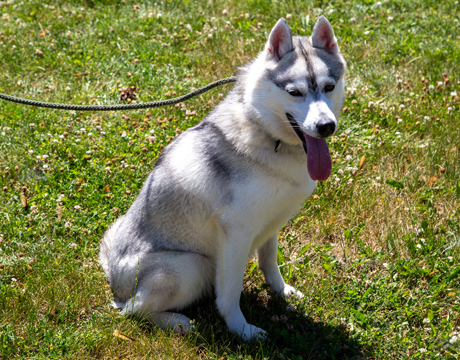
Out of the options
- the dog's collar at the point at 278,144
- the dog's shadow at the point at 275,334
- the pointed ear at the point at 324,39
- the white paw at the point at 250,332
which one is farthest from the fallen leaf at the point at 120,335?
the pointed ear at the point at 324,39

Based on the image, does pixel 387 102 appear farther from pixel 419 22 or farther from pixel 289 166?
pixel 289 166

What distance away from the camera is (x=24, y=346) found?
3023 mm

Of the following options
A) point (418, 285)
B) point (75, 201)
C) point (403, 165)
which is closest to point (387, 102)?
point (403, 165)

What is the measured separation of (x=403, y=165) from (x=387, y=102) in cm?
97

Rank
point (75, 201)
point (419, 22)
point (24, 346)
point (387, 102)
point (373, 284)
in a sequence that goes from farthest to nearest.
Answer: point (419, 22)
point (387, 102)
point (75, 201)
point (373, 284)
point (24, 346)

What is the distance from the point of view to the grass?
3209mm

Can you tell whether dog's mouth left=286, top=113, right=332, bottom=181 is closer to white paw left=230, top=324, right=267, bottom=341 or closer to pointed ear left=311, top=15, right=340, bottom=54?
pointed ear left=311, top=15, right=340, bottom=54

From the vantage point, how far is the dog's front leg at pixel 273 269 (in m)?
3.58

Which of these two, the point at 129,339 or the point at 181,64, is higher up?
the point at 181,64

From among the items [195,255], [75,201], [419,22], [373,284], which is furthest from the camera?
[419,22]

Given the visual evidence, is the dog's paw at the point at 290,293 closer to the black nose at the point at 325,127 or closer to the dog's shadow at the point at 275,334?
the dog's shadow at the point at 275,334

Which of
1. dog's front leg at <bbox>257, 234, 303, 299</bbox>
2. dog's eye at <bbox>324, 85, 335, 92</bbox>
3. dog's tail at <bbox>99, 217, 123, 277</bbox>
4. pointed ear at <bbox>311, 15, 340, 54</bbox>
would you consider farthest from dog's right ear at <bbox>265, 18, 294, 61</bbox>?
dog's tail at <bbox>99, 217, 123, 277</bbox>

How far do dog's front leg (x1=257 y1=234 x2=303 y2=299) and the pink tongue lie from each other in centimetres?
81

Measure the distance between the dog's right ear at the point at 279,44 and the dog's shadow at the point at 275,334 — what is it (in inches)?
69.6
